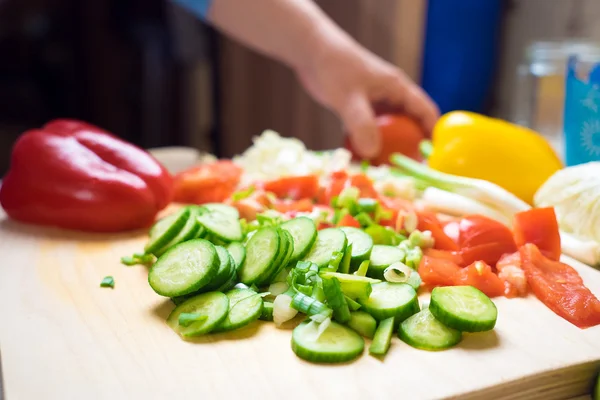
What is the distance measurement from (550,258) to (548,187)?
0.70 feet

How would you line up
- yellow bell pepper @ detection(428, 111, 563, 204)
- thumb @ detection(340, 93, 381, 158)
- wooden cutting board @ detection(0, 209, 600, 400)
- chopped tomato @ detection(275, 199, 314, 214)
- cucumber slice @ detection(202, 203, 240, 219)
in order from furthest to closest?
thumb @ detection(340, 93, 381, 158) → yellow bell pepper @ detection(428, 111, 563, 204) → chopped tomato @ detection(275, 199, 314, 214) → cucumber slice @ detection(202, 203, 240, 219) → wooden cutting board @ detection(0, 209, 600, 400)

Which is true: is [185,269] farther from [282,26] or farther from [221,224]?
[282,26]

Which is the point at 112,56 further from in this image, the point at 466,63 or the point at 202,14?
the point at 466,63

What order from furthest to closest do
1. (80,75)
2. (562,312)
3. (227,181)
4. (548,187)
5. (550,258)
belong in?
(80,75), (227,181), (548,187), (550,258), (562,312)

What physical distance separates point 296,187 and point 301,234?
1.43 feet

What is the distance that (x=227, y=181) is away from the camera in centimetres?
149

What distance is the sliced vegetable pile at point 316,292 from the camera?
839 millimetres

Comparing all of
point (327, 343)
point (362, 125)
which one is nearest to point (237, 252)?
point (327, 343)

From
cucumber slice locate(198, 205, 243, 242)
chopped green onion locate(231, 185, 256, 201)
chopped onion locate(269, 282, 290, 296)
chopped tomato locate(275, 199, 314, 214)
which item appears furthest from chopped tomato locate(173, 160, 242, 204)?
chopped onion locate(269, 282, 290, 296)

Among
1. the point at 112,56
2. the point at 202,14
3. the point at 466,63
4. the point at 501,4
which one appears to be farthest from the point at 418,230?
the point at 112,56

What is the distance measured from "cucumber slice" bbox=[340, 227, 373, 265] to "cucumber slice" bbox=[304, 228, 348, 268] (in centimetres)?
3

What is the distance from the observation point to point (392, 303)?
34.6 inches

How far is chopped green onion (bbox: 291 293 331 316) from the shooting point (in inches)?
33.9

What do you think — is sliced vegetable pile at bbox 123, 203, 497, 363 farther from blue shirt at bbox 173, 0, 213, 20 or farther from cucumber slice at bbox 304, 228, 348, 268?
blue shirt at bbox 173, 0, 213, 20
